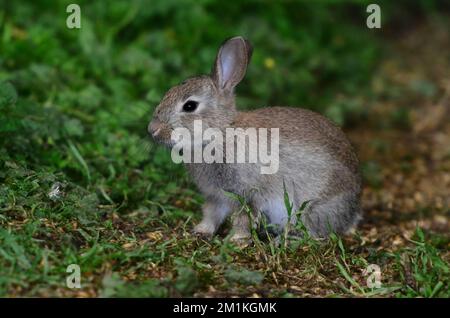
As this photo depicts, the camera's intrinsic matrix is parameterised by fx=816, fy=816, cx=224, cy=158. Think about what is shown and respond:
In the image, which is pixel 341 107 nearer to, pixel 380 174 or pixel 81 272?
pixel 380 174

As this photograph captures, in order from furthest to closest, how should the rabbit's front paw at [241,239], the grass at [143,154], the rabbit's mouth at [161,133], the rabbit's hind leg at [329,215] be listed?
the rabbit's hind leg at [329,215], the rabbit's mouth at [161,133], the rabbit's front paw at [241,239], the grass at [143,154]

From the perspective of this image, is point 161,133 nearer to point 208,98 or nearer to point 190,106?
point 190,106

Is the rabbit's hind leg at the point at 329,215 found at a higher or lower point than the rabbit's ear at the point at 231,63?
lower

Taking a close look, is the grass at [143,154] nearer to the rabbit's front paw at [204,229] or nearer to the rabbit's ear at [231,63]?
the rabbit's front paw at [204,229]

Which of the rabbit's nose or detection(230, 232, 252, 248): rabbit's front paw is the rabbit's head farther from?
detection(230, 232, 252, 248): rabbit's front paw

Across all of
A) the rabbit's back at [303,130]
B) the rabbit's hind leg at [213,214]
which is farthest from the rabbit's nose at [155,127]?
the rabbit's hind leg at [213,214]

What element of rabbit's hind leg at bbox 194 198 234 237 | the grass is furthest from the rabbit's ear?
the grass
